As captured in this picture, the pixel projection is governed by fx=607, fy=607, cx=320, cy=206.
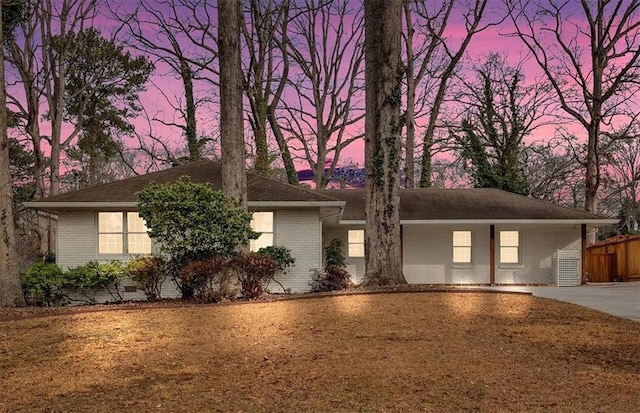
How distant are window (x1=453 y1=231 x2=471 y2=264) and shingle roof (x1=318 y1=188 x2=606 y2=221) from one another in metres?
0.87

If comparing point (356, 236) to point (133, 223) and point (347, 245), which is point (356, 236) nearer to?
point (347, 245)

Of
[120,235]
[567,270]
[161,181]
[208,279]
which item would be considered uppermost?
[161,181]

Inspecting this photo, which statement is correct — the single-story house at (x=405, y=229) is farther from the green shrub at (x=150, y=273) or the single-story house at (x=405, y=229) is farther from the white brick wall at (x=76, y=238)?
the green shrub at (x=150, y=273)

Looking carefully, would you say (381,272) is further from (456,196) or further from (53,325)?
(456,196)

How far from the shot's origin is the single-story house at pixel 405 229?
688 inches

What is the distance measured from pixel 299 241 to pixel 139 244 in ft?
15.3

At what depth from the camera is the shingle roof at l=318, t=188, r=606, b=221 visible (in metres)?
21.8

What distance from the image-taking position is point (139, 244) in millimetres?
17703

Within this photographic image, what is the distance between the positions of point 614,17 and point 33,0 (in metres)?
25.5

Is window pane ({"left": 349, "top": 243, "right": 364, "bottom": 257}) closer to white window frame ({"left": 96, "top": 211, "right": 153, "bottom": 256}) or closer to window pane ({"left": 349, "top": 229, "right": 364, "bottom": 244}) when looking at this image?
window pane ({"left": 349, "top": 229, "right": 364, "bottom": 244})

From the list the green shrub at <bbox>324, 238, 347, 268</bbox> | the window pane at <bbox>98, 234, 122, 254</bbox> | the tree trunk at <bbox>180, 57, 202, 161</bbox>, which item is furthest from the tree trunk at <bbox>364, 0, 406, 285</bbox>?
the tree trunk at <bbox>180, 57, 202, 161</bbox>

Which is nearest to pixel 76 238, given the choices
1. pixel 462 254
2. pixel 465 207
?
pixel 462 254

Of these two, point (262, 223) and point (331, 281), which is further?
point (262, 223)

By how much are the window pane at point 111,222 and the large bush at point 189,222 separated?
3792 mm
